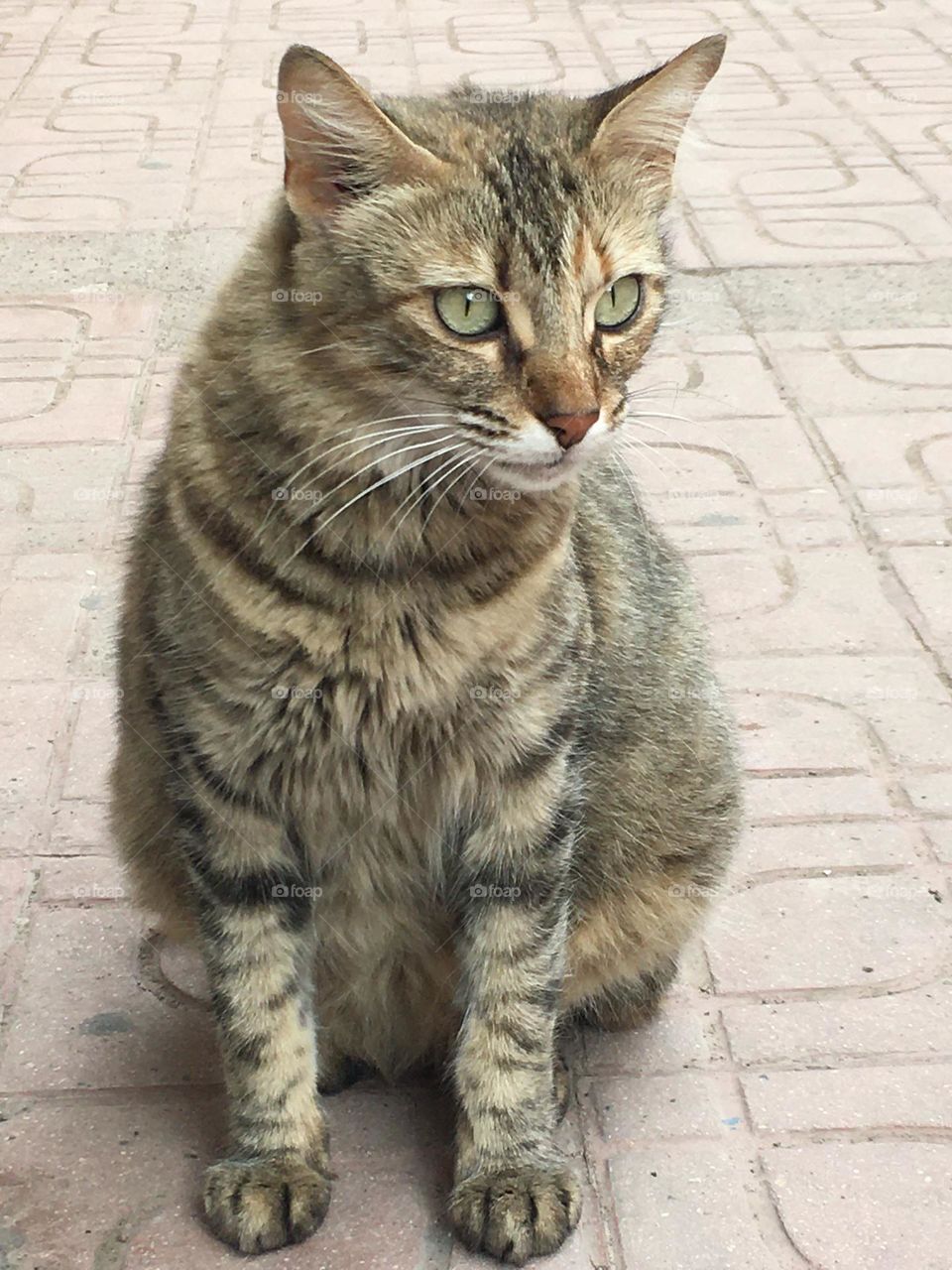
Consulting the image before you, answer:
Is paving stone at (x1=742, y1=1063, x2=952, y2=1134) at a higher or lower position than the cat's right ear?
lower

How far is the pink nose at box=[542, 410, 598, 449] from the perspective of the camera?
206 cm

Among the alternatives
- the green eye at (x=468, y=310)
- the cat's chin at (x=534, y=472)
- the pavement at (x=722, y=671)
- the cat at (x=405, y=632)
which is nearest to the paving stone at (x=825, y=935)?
the pavement at (x=722, y=671)

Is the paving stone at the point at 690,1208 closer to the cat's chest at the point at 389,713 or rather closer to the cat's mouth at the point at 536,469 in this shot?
the cat's chest at the point at 389,713

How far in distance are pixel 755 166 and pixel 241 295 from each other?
4.40 metres

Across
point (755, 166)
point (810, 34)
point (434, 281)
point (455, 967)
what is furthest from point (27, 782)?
point (810, 34)

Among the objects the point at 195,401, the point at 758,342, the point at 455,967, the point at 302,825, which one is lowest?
the point at 758,342

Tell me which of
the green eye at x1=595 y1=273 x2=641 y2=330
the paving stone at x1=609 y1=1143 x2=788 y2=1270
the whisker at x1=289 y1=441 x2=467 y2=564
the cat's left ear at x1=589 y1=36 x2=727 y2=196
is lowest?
the paving stone at x1=609 y1=1143 x2=788 y2=1270

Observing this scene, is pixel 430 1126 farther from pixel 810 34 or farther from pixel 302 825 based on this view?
pixel 810 34

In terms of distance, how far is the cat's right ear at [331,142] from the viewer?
204cm

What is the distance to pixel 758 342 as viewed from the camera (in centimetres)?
493

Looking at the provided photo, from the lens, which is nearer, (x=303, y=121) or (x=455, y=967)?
(x=303, y=121)

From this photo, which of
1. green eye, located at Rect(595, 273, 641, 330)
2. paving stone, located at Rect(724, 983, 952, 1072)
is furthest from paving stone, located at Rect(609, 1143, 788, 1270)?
green eye, located at Rect(595, 273, 641, 330)

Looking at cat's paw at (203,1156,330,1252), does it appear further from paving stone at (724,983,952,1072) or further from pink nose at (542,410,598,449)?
pink nose at (542,410,598,449)

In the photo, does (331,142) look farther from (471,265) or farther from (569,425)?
(569,425)
